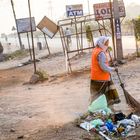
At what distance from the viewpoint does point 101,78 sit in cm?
966

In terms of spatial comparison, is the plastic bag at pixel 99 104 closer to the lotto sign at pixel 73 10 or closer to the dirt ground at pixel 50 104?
the dirt ground at pixel 50 104

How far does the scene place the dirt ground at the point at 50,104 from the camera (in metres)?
8.63

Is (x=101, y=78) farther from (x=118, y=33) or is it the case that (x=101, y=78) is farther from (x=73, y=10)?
(x=73, y=10)

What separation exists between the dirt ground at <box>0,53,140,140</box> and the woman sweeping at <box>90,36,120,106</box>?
0.47 metres

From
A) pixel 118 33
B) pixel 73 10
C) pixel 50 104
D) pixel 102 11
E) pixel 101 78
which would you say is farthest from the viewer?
pixel 73 10

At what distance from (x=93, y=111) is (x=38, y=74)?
863 centimetres

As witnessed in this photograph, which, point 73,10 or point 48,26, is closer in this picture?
point 48,26

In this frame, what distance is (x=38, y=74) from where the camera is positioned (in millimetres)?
17672

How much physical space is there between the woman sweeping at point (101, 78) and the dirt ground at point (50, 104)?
47cm

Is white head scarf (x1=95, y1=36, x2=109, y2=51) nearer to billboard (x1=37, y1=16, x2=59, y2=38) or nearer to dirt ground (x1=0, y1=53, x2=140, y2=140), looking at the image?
dirt ground (x1=0, y1=53, x2=140, y2=140)

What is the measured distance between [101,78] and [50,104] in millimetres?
2633

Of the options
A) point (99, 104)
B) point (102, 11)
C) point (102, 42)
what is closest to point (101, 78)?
point (99, 104)

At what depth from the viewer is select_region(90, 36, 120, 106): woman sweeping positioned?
9414 mm

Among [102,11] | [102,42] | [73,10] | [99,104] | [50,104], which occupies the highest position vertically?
[102,42]
